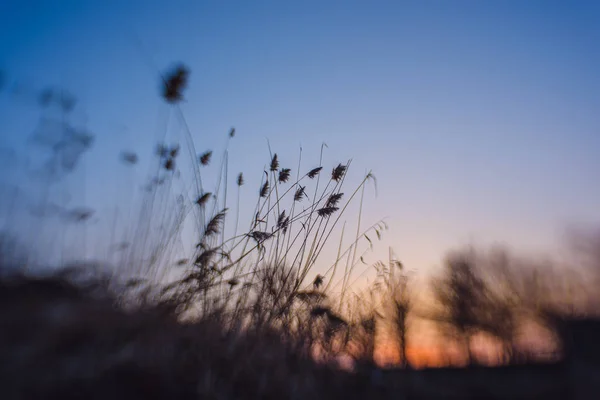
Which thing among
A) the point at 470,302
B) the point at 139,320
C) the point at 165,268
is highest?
the point at 470,302

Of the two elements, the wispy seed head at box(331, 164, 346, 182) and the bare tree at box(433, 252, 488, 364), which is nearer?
the wispy seed head at box(331, 164, 346, 182)

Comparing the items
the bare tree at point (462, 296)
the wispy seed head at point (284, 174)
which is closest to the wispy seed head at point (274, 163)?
the wispy seed head at point (284, 174)

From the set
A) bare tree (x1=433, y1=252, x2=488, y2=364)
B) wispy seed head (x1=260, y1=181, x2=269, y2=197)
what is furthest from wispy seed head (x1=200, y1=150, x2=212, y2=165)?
bare tree (x1=433, y1=252, x2=488, y2=364)

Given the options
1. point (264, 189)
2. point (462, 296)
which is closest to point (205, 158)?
point (264, 189)

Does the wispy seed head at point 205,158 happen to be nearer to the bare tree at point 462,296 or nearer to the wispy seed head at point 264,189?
the wispy seed head at point 264,189

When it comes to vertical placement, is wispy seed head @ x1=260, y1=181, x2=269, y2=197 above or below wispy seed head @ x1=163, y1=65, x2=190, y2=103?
below

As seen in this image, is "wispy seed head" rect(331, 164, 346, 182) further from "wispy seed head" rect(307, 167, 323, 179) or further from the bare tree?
the bare tree

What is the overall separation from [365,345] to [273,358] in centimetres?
91

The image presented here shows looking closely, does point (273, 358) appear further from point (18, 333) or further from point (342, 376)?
point (18, 333)

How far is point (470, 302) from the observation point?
17594 mm

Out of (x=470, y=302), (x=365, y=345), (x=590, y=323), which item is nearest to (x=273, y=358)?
(x=365, y=345)

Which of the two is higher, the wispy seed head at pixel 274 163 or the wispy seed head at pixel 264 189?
the wispy seed head at pixel 274 163

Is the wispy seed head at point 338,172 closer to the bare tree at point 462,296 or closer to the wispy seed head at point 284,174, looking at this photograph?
the wispy seed head at point 284,174

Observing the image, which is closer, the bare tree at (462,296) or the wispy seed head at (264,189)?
the wispy seed head at (264,189)
